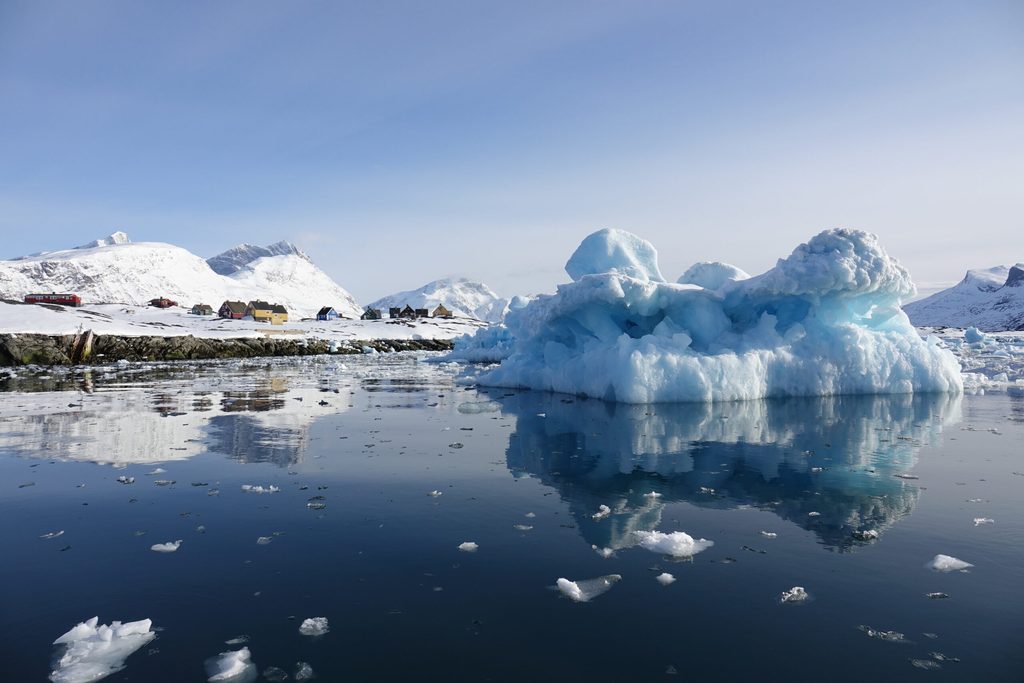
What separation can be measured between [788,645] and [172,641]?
3.40 m

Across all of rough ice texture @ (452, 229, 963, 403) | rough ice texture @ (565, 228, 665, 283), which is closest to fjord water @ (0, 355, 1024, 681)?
rough ice texture @ (452, 229, 963, 403)

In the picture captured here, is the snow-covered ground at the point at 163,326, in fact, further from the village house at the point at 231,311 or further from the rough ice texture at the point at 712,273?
the rough ice texture at the point at 712,273

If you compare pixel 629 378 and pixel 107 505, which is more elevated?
pixel 629 378

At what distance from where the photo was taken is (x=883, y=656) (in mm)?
3146

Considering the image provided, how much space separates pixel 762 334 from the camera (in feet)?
49.8

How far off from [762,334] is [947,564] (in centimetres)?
1145

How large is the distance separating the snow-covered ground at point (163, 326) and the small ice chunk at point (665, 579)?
38863 millimetres

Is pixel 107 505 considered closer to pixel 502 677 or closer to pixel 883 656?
pixel 502 677

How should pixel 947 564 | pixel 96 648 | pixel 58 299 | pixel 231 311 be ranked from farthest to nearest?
pixel 231 311 < pixel 58 299 < pixel 947 564 < pixel 96 648

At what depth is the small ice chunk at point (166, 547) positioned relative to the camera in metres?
4.75

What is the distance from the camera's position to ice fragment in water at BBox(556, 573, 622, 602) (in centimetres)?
388

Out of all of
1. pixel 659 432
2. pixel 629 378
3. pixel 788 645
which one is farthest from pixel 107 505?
pixel 629 378

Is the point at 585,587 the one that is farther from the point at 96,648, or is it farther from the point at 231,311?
the point at 231,311

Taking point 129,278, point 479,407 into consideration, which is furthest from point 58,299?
point 129,278
